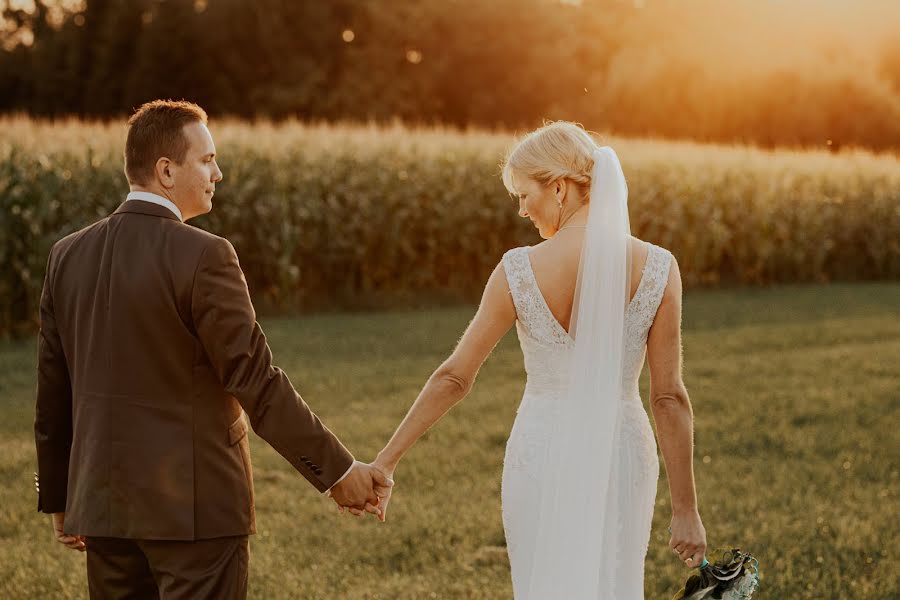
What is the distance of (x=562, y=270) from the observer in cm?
348

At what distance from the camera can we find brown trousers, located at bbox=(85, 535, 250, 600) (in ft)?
10.1

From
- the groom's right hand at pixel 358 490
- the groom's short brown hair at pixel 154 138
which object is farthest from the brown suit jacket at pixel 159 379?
the groom's right hand at pixel 358 490

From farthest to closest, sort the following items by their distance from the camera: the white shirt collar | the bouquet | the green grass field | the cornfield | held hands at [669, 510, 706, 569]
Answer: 1. the cornfield
2. the green grass field
3. held hands at [669, 510, 706, 569]
4. the bouquet
5. the white shirt collar

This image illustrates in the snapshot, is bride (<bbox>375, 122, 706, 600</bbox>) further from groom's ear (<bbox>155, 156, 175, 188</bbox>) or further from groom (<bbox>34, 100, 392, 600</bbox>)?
groom's ear (<bbox>155, 156, 175, 188</bbox>)

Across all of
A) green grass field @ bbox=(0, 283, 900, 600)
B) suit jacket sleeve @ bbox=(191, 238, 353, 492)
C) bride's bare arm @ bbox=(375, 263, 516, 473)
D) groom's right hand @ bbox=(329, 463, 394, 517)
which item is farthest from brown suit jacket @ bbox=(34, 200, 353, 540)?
green grass field @ bbox=(0, 283, 900, 600)

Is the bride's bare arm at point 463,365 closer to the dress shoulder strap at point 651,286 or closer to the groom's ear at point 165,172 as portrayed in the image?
the dress shoulder strap at point 651,286

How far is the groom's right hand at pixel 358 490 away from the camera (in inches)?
138

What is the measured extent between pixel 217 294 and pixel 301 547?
3.17 metres

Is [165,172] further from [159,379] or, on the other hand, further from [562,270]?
[562,270]

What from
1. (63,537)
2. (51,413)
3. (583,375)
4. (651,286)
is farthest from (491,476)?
(51,413)

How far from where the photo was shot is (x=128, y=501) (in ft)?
10.1

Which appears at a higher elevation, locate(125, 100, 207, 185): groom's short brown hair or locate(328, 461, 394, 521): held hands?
locate(125, 100, 207, 185): groom's short brown hair

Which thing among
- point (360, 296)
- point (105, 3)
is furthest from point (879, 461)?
point (105, 3)

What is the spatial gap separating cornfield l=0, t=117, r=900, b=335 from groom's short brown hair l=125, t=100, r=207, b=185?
10.4 meters
